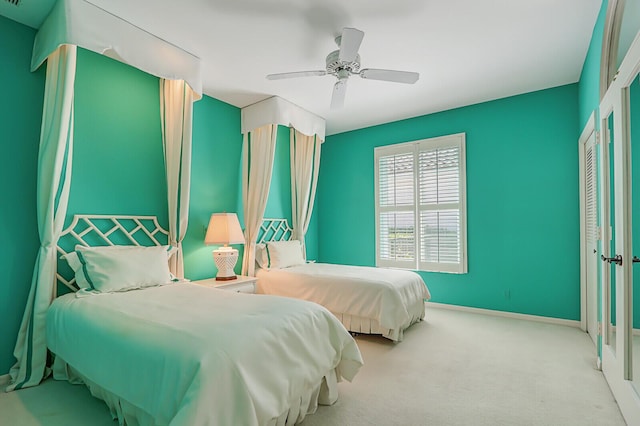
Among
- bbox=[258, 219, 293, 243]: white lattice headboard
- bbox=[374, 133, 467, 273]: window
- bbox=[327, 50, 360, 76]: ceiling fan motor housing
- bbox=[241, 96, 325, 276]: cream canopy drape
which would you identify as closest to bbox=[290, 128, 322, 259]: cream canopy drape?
bbox=[258, 219, 293, 243]: white lattice headboard

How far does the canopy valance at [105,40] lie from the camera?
7.38ft

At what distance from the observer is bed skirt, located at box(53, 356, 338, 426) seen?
1669mm

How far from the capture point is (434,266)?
179 inches

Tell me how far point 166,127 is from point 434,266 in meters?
3.86

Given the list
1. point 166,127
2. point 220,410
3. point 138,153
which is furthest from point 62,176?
point 220,410

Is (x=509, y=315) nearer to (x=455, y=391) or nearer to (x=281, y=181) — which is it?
(x=455, y=391)

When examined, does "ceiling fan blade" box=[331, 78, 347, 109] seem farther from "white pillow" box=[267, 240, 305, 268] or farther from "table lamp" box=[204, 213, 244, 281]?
"white pillow" box=[267, 240, 305, 268]

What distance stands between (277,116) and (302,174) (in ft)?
3.57

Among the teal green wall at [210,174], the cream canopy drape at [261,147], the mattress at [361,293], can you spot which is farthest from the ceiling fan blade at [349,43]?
the mattress at [361,293]

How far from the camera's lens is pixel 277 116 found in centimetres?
396

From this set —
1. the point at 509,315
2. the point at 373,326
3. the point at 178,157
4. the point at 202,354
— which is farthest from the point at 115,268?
the point at 509,315

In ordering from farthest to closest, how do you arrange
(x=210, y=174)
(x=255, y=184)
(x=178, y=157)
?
(x=255, y=184) < (x=210, y=174) < (x=178, y=157)

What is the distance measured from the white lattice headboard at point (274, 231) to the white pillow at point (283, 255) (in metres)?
0.38

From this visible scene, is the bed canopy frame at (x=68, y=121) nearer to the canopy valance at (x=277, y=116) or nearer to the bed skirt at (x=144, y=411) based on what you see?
the bed skirt at (x=144, y=411)
